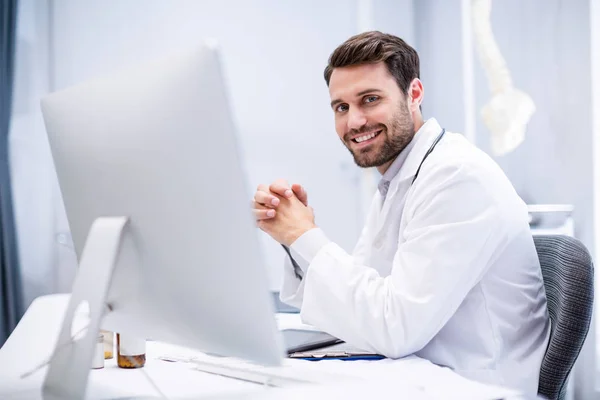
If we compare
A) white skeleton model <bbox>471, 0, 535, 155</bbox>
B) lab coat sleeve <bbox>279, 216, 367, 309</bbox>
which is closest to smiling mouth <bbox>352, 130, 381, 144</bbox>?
lab coat sleeve <bbox>279, 216, 367, 309</bbox>

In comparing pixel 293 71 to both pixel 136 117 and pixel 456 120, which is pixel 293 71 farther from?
pixel 136 117

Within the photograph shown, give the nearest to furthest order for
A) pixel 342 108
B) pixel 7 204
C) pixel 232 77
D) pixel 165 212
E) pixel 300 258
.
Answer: pixel 165 212
pixel 300 258
pixel 342 108
pixel 7 204
pixel 232 77

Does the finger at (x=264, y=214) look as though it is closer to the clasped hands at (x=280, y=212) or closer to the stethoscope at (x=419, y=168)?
the clasped hands at (x=280, y=212)

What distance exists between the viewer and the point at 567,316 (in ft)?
3.41

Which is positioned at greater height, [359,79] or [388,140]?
[359,79]

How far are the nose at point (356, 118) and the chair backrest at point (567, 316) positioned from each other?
522mm

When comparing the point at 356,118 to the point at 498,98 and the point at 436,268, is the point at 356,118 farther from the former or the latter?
the point at 498,98

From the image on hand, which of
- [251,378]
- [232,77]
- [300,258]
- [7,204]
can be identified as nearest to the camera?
[251,378]

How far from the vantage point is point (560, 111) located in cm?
252

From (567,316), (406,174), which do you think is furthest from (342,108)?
(567,316)

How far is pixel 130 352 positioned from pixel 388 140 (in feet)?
2.47

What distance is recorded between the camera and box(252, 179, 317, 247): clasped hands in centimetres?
117

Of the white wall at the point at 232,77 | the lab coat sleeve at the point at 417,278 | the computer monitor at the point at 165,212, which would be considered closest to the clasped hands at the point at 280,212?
the lab coat sleeve at the point at 417,278

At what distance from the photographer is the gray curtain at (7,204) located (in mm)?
2521
